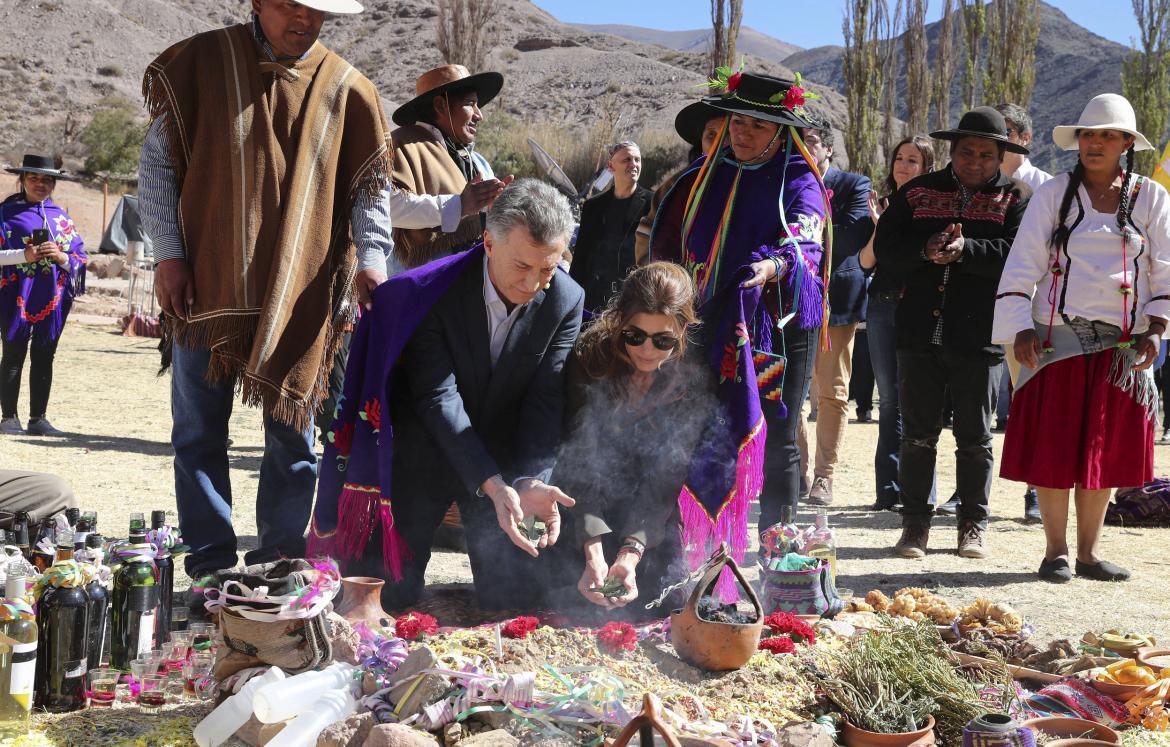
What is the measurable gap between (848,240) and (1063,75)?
5257cm

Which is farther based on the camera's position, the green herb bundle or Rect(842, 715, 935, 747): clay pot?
the green herb bundle

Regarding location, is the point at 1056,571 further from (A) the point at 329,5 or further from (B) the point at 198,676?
(A) the point at 329,5

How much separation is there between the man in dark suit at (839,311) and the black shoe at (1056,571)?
191 centimetres

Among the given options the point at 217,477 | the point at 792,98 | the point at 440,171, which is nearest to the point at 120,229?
the point at 440,171

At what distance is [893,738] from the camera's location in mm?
2879

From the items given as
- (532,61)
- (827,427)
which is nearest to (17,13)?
(532,61)

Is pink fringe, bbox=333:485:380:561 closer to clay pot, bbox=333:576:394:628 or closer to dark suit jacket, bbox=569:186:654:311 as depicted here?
clay pot, bbox=333:576:394:628

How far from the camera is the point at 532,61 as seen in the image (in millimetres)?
48438

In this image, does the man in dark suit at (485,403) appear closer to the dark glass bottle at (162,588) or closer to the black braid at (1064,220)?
the dark glass bottle at (162,588)

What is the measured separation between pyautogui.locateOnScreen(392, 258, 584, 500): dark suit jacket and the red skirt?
2.38 meters

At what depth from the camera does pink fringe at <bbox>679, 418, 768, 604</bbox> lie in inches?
161

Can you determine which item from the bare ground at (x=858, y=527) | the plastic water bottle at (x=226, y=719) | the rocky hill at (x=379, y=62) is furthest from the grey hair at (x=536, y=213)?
the rocky hill at (x=379, y=62)

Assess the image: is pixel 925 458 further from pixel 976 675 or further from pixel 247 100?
pixel 247 100

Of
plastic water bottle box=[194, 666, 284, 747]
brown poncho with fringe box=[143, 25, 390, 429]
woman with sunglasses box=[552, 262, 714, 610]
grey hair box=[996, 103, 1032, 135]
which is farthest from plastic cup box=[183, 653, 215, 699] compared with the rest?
grey hair box=[996, 103, 1032, 135]
